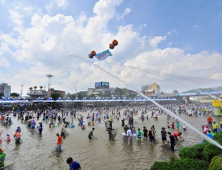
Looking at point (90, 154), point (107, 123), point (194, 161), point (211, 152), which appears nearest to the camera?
point (194, 161)

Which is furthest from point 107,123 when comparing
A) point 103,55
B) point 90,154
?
point 103,55

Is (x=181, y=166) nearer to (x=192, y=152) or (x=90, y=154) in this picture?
(x=192, y=152)

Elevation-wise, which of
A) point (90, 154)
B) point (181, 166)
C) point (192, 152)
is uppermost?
point (181, 166)

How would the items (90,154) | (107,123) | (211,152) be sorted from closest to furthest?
(211,152) → (90,154) → (107,123)

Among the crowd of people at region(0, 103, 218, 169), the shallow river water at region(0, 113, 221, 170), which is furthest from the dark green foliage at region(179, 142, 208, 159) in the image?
the crowd of people at region(0, 103, 218, 169)

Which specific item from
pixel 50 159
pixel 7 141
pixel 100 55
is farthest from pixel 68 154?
pixel 100 55

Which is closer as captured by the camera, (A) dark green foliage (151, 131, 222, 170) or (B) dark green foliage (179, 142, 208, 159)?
(A) dark green foliage (151, 131, 222, 170)

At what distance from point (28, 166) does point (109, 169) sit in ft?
17.1

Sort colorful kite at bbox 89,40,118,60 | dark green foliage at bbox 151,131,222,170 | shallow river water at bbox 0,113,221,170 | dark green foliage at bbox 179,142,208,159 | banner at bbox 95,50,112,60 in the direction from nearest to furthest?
dark green foliage at bbox 151,131,222,170
dark green foliage at bbox 179,142,208,159
shallow river water at bbox 0,113,221,170
colorful kite at bbox 89,40,118,60
banner at bbox 95,50,112,60

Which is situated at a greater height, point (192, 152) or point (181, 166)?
point (181, 166)

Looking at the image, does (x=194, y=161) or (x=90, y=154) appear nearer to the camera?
(x=194, y=161)

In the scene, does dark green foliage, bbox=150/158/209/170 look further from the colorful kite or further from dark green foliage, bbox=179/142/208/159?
the colorful kite

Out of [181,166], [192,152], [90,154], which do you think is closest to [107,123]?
[90,154]

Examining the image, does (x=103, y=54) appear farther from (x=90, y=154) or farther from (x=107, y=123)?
(x=90, y=154)
